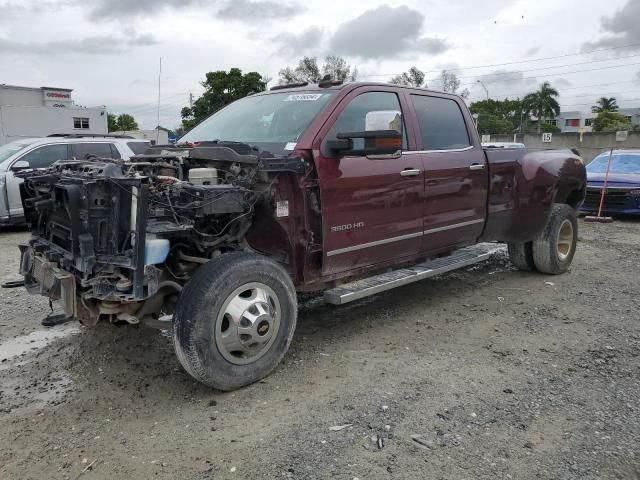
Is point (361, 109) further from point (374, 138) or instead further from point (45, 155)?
point (45, 155)

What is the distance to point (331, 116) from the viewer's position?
408 centimetres

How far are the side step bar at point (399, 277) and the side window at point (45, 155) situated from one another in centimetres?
720

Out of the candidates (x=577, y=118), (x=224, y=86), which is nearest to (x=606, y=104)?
(x=577, y=118)

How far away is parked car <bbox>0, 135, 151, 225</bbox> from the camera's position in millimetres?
9328

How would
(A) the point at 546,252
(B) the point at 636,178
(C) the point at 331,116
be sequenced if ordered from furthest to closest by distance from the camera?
(B) the point at 636,178 → (A) the point at 546,252 → (C) the point at 331,116

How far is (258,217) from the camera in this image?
3.91 m

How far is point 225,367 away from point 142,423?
1.84 feet

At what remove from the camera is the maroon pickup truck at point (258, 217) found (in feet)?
10.5

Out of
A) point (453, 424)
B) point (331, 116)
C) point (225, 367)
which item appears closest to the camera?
point (453, 424)

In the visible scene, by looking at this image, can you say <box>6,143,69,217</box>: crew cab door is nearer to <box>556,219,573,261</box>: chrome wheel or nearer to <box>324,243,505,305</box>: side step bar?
<box>324,243,505,305</box>: side step bar

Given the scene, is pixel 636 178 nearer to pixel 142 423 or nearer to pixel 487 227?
pixel 487 227

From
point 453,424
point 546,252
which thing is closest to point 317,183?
point 453,424

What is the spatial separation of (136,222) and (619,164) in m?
12.2

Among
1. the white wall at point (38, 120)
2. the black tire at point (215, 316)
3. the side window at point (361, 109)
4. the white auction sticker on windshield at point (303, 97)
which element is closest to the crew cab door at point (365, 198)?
the side window at point (361, 109)
